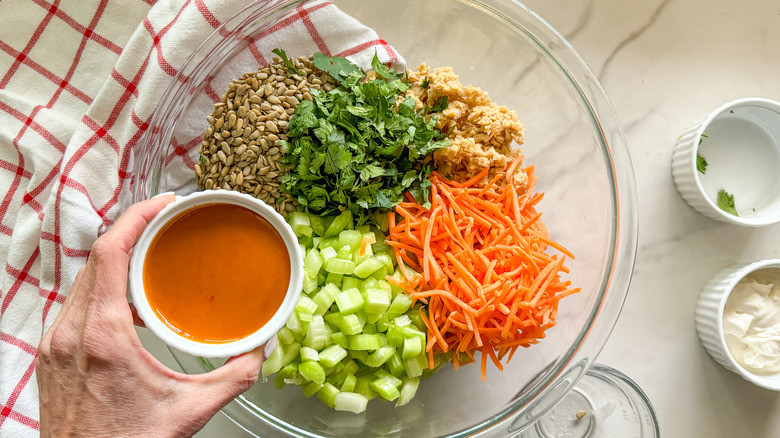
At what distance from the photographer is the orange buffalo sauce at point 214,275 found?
1.39 metres

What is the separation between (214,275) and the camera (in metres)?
1.40

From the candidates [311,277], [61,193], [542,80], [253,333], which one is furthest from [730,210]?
[61,193]

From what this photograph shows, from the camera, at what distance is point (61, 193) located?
1656 mm

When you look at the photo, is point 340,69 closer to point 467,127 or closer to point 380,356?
point 467,127

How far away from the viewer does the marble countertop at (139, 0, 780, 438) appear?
205 cm

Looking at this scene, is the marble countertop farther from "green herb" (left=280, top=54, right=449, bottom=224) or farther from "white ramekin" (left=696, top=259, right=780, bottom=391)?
"green herb" (left=280, top=54, right=449, bottom=224)

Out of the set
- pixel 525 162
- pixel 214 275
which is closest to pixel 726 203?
pixel 525 162

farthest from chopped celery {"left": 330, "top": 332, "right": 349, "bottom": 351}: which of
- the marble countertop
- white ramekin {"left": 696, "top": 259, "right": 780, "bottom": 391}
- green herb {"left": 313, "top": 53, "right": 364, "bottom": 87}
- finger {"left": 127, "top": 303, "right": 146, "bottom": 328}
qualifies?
white ramekin {"left": 696, "top": 259, "right": 780, "bottom": 391}

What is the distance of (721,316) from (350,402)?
1.29 meters

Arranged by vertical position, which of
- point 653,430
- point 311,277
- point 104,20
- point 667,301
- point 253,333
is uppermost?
point 104,20

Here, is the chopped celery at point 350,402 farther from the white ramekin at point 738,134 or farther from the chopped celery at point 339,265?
the white ramekin at point 738,134

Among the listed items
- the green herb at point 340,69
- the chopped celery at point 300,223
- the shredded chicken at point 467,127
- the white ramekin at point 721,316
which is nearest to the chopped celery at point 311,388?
the chopped celery at point 300,223

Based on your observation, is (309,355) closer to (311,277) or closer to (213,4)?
(311,277)

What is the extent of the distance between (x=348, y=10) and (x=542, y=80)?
0.72 meters
